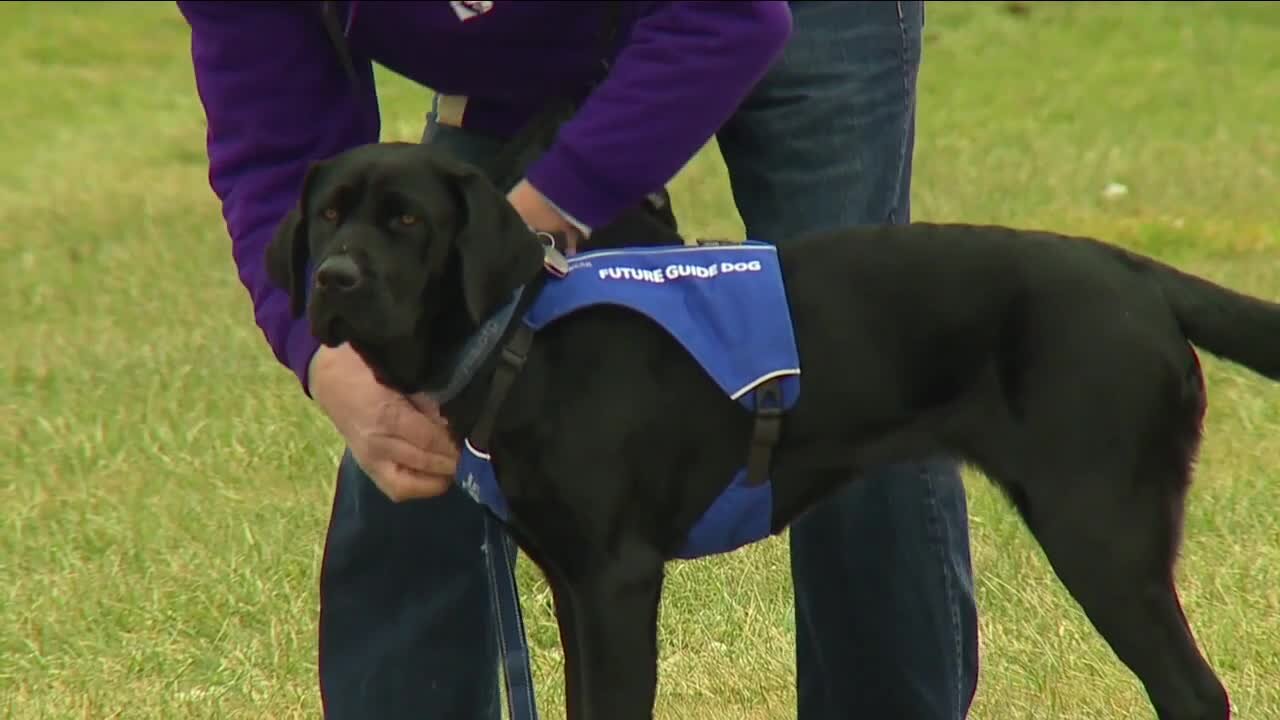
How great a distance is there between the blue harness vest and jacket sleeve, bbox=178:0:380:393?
386mm

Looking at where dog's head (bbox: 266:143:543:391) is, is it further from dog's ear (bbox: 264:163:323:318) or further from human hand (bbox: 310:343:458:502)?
human hand (bbox: 310:343:458:502)

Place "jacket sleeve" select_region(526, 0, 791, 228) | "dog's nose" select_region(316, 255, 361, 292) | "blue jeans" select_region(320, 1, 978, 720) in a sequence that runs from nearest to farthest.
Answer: "dog's nose" select_region(316, 255, 361, 292) → "jacket sleeve" select_region(526, 0, 791, 228) → "blue jeans" select_region(320, 1, 978, 720)

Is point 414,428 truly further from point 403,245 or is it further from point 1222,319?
point 1222,319

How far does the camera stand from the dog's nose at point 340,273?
7.97 ft

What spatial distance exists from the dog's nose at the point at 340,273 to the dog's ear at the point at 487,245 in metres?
0.13

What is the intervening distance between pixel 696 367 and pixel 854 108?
0.58 m

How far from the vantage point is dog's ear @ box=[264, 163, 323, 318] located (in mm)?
2586

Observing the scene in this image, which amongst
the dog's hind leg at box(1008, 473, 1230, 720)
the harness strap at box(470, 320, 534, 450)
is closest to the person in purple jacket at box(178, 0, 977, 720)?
the harness strap at box(470, 320, 534, 450)

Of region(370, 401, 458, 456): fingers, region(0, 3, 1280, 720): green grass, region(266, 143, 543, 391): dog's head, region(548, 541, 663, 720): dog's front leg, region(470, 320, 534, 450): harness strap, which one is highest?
region(266, 143, 543, 391): dog's head

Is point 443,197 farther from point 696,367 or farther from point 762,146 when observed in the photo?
point 762,146

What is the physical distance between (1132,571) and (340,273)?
103 cm

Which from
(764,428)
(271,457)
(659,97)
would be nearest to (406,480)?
(764,428)

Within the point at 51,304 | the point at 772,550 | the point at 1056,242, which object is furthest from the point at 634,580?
the point at 51,304

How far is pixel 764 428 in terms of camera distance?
264 centimetres
